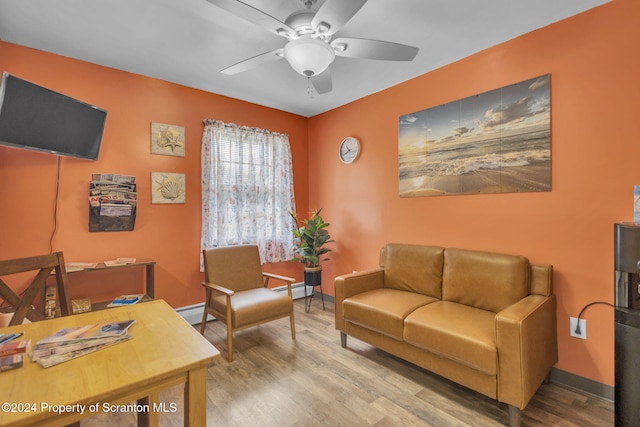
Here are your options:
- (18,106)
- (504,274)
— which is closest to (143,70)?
(18,106)

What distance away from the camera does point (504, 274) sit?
7.41 feet

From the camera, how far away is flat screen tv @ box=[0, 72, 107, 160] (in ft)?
6.86

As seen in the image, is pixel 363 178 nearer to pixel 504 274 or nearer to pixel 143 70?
pixel 504 274

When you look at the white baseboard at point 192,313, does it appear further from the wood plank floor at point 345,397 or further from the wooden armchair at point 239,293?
the wood plank floor at point 345,397

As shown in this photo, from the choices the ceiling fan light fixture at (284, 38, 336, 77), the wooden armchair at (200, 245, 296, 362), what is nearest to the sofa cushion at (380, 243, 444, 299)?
the wooden armchair at (200, 245, 296, 362)

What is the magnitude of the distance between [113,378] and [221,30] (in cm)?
232

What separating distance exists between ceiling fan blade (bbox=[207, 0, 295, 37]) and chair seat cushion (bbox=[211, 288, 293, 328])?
2133 millimetres

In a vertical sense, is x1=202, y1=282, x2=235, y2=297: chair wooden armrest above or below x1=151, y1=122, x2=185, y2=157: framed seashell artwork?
below

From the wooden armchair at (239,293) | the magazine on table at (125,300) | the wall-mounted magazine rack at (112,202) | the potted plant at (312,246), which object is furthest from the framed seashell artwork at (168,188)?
the potted plant at (312,246)

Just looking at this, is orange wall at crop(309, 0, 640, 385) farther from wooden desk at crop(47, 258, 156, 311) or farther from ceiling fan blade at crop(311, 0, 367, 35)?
wooden desk at crop(47, 258, 156, 311)

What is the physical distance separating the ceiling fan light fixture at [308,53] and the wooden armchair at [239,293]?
1866mm

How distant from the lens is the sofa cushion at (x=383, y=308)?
7.48ft

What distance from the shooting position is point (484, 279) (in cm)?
236

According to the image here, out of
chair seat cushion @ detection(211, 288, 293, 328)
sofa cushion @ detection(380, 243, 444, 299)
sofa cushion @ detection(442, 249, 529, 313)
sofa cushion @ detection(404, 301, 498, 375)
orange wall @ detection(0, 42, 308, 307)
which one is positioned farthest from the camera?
sofa cushion @ detection(380, 243, 444, 299)
